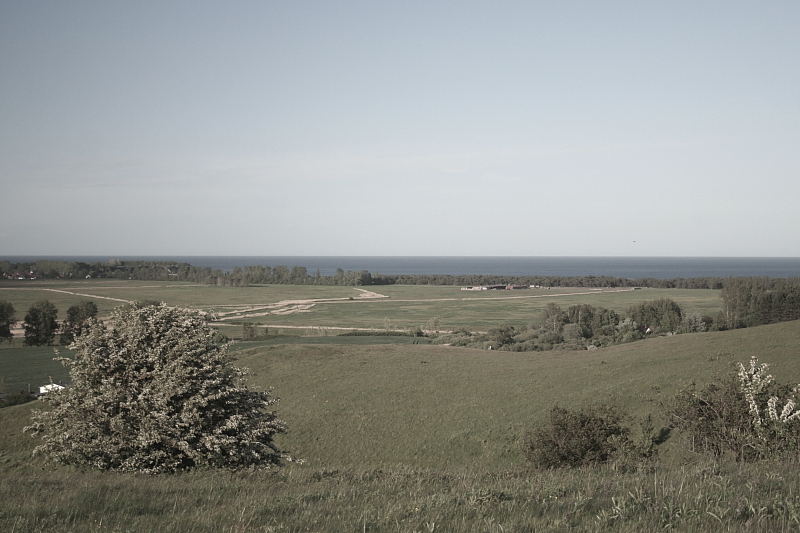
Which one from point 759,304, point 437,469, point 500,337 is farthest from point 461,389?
point 759,304

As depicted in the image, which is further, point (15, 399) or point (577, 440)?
point (15, 399)

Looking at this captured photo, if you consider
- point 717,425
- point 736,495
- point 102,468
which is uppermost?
point 736,495

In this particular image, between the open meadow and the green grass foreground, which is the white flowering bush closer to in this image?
the open meadow

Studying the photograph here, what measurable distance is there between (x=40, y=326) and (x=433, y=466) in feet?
245

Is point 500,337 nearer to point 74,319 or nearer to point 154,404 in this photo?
point 154,404

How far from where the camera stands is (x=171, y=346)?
54.3 feet

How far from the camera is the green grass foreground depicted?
647 centimetres

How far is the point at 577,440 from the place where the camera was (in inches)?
734

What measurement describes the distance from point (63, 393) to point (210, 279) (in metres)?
193

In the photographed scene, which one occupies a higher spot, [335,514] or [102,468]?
[335,514]

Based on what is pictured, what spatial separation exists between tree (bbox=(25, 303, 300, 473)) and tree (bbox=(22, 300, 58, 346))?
73246mm

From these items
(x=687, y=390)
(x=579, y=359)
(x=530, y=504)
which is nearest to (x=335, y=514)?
(x=530, y=504)

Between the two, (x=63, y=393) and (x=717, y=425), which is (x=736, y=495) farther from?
(x=63, y=393)

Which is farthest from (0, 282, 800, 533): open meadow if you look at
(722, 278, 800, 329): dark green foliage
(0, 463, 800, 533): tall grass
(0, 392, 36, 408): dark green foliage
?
(722, 278, 800, 329): dark green foliage
